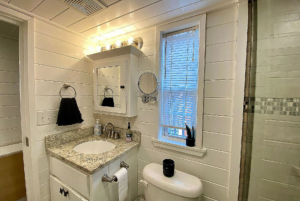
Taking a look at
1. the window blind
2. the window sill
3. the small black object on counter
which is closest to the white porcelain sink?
the window sill

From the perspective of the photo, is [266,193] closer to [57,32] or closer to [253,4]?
[253,4]

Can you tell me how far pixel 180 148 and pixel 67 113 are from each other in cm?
119

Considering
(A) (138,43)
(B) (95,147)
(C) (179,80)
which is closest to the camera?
(C) (179,80)

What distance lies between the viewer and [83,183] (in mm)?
913

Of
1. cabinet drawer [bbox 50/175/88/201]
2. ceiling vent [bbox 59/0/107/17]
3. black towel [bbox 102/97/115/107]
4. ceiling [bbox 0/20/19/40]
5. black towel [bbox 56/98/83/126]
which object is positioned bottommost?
cabinet drawer [bbox 50/175/88/201]

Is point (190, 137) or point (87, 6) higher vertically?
point (87, 6)

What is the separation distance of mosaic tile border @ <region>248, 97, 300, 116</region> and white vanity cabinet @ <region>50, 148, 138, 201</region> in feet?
3.79

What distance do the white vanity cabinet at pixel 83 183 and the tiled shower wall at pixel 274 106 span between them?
3.41ft

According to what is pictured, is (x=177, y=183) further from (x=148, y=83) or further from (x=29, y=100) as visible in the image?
(x=29, y=100)

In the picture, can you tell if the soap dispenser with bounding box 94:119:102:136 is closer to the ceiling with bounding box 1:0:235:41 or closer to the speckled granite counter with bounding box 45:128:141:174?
the speckled granite counter with bounding box 45:128:141:174

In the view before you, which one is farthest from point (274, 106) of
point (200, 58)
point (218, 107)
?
point (200, 58)

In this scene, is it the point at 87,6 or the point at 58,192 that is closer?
the point at 87,6

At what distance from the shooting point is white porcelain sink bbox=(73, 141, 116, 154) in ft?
4.33

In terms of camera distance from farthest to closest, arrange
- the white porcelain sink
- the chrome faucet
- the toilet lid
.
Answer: the chrome faucet, the white porcelain sink, the toilet lid
